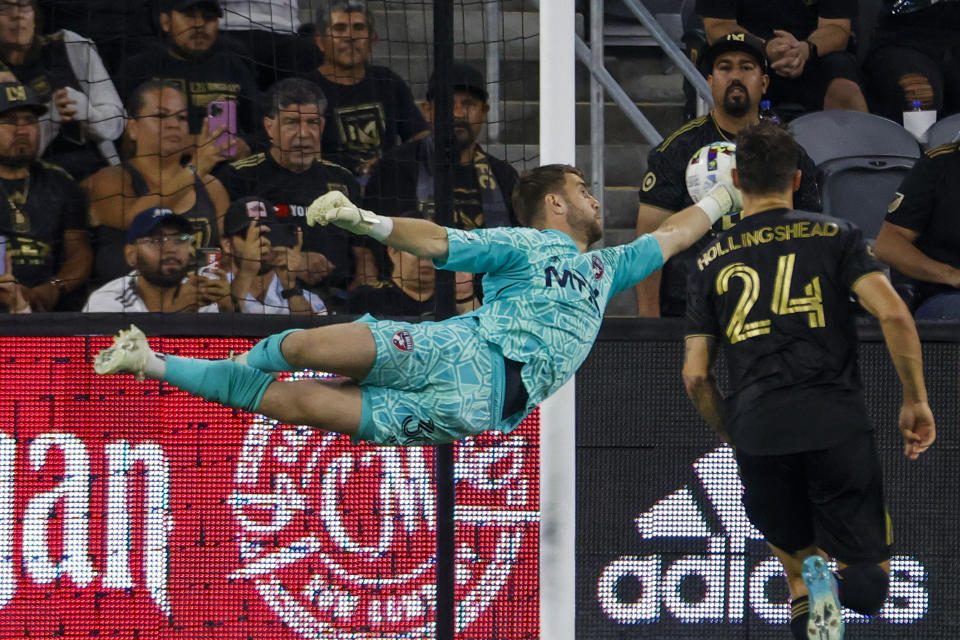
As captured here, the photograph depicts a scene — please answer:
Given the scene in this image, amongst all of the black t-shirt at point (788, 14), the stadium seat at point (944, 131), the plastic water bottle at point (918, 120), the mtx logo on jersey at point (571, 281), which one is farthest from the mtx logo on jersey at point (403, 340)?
the plastic water bottle at point (918, 120)

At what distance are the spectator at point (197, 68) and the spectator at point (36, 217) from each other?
646mm

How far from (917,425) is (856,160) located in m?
2.61

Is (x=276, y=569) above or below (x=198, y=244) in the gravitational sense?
below

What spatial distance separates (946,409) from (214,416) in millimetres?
3206

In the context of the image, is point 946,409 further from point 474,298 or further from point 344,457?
point 344,457

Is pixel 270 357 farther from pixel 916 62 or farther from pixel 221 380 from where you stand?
pixel 916 62

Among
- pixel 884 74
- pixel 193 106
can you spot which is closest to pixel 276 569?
pixel 193 106

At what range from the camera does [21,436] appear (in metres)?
5.48

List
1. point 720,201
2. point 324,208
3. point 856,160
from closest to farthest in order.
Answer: point 324,208
point 720,201
point 856,160

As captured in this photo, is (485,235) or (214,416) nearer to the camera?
(485,235)

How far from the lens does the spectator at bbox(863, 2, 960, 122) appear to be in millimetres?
7996

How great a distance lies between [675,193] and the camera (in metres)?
6.14

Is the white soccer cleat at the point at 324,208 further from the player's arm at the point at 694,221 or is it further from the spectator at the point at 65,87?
the spectator at the point at 65,87

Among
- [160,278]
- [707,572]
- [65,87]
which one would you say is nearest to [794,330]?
[707,572]
